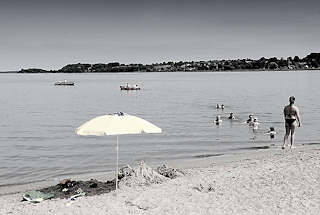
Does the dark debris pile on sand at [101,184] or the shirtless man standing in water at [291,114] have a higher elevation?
the shirtless man standing in water at [291,114]

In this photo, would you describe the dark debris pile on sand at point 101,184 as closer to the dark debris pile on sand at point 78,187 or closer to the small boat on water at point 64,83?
the dark debris pile on sand at point 78,187

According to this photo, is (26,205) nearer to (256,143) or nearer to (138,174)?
(138,174)

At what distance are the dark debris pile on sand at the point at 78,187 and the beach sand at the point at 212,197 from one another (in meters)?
0.51

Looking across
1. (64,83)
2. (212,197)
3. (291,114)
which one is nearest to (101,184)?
(212,197)

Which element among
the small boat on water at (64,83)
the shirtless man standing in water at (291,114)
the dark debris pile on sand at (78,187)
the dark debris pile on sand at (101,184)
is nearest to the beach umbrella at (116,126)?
the dark debris pile on sand at (101,184)

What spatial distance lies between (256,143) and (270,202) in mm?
12833

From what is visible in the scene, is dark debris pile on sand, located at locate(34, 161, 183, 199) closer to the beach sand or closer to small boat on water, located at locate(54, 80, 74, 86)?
the beach sand

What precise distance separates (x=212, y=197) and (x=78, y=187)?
4004 mm

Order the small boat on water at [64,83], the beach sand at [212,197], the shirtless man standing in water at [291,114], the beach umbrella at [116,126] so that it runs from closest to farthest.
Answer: the beach sand at [212,197] → the beach umbrella at [116,126] → the shirtless man standing in water at [291,114] → the small boat on water at [64,83]

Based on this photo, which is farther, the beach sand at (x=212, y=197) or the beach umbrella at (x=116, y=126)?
the beach umbrella at (x=116, y=126)

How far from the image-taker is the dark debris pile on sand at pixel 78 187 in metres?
11.7

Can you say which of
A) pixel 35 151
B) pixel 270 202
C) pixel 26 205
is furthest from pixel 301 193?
pixel 35 151

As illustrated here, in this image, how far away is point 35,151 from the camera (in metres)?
21.5

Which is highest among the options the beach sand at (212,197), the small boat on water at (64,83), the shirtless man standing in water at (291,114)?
the shirtless man standing in water at (291,114)
